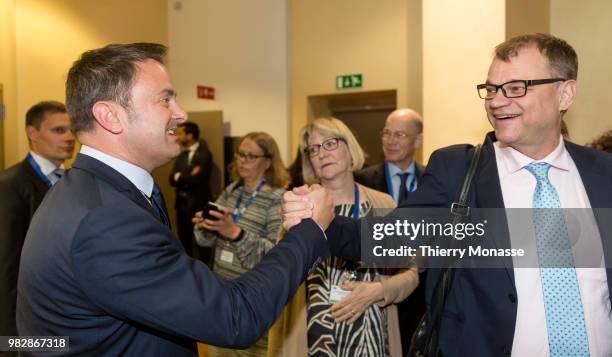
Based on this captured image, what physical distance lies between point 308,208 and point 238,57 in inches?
250

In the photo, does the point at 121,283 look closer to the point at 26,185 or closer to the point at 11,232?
the point at 11,232

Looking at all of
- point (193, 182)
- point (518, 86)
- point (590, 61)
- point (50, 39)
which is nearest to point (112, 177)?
point (518, 86)

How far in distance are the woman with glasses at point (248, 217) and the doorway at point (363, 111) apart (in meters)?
3.57

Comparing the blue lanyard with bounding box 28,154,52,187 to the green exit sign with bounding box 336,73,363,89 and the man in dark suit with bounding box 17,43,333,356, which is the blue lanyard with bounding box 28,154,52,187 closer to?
the man in dark suit with bounding box 17,43,333,356

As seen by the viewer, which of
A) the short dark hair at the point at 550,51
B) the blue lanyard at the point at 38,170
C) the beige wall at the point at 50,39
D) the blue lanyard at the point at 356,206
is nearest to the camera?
the short dark hair at the point at 550,51

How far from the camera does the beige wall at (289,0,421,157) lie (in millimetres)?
6340

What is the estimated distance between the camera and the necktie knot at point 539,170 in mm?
1600

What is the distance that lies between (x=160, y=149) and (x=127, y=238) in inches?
14.1

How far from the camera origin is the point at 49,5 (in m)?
4.58

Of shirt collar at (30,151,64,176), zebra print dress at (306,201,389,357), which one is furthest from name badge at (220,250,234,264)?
shirt collar at (30,151,64,176)

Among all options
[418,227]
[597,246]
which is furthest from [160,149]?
[597,246]

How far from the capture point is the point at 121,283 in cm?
109

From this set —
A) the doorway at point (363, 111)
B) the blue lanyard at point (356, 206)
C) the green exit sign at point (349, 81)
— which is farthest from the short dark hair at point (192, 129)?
the blue lanyard at point (356, 206)

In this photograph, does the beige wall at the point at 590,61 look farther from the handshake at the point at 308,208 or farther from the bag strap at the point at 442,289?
the handshake at the point at 308,208
